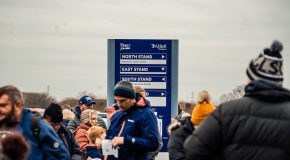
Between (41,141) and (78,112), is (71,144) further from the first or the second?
(78,112)

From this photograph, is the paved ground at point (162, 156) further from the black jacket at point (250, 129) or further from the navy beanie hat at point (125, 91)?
the black jacket at point (250, 129)

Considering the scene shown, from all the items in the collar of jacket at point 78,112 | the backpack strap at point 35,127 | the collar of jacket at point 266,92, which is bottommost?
the collar of jacket at point 78,112

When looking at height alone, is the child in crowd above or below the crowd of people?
below

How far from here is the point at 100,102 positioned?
55.2 m

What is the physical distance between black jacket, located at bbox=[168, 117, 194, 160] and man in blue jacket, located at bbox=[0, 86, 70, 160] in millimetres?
1351

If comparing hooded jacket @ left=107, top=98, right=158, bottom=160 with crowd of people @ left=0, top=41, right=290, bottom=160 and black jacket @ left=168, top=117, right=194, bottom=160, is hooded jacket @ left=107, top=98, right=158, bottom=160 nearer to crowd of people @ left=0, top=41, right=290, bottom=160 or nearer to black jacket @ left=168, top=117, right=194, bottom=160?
crowd of people @ left=0, top=41, right=290, bottom=160

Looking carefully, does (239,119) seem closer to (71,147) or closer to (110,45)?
(71,147)

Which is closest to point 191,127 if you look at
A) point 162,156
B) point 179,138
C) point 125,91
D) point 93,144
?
point 179,138

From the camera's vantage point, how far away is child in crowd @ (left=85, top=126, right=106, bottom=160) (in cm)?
1413

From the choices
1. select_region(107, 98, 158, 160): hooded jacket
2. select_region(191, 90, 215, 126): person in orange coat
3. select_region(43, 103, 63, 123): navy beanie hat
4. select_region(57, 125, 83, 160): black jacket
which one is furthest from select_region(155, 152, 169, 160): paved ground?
select_region(191, 90, 215, 126): person in orange coat

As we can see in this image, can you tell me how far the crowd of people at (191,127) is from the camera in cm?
701

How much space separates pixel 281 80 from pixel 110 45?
11.3m

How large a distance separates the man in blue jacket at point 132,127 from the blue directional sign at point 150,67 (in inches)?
261

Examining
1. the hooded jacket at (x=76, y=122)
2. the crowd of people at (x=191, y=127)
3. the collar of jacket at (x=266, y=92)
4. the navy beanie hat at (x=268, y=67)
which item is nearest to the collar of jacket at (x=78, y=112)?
the hooded jacket at (x=76, y=122)
